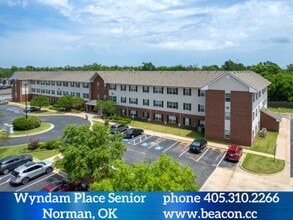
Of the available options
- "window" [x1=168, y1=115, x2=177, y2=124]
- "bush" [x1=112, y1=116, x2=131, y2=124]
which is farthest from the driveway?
"window" [x1=168, y1=115, x2=177, y2=124]

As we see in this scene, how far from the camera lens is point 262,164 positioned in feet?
99.9

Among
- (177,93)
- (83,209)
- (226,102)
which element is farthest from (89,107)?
(83,209)

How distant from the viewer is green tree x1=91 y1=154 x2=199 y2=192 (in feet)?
42.7

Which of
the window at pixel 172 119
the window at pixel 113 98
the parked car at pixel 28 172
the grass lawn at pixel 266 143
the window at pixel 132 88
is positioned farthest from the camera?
the window at pixel 113 98

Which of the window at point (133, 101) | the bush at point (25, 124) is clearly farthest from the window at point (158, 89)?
the bush at point (25, 124)

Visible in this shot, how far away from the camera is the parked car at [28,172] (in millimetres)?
25294

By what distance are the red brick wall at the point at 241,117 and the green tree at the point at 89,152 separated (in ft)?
63.5

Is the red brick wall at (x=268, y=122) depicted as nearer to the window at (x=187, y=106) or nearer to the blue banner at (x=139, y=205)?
the window at (x=187, y=106)

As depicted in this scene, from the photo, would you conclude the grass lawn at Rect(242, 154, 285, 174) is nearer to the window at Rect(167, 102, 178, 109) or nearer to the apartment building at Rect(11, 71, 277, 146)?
the apartment building at Rect(11, 71, 277, 146)

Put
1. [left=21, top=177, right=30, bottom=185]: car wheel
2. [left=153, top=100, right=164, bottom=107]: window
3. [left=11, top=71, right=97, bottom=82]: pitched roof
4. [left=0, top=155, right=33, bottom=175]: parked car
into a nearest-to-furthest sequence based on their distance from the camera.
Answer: [left=21, top=177, right=30, bottom=185]: car wheel → [left=0, top=155, right=33, bottom=175]: parked car → [left=153, top=100, right=164, bottom=107]: window → [left=11, top=71, right=97, bottom=82]: pitched roof

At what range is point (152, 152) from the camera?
3412cm

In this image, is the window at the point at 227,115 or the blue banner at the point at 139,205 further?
the window at the point at 227,115

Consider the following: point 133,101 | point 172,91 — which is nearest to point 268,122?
point 172,91

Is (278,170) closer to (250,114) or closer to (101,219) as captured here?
(250,114)
